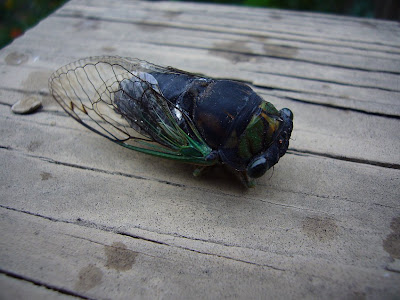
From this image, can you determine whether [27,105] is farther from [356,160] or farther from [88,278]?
[356,160]

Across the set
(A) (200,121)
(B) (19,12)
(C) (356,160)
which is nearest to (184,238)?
(A) (200,121)

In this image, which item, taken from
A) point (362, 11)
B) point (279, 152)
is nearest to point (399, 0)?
point (362, 11)

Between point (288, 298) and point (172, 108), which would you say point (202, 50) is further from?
point (288, 298)

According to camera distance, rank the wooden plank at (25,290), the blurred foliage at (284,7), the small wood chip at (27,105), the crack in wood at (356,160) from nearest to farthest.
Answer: the wooden plank at (25,290) → the crack in wood at (356,160) → the small wood chip at (27,105) → the blurred foliage at (284,7)

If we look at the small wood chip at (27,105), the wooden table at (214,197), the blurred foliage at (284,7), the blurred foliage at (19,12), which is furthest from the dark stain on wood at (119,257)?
the blurred foliage at (19,12)

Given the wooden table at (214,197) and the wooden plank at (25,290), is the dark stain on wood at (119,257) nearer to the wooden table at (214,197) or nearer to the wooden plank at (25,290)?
the wooden table at (214,197)

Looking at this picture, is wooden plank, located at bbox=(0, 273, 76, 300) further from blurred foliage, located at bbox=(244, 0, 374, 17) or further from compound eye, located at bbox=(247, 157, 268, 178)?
blurred foliage, located at bbox=(244, 0, 374, 17)
